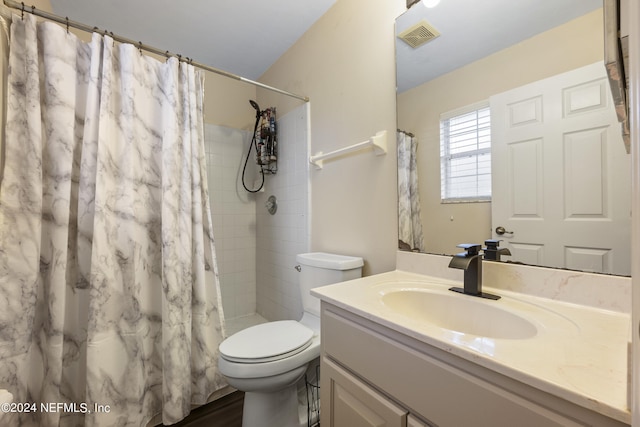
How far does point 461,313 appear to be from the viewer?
86 cm

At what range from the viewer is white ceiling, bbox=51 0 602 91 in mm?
911

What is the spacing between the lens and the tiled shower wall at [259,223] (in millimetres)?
1977

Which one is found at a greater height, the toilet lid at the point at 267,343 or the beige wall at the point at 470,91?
the beige wall at the point at 470,91

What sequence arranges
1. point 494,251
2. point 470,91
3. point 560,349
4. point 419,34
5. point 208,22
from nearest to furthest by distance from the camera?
point 560,349 → point 494,251 → point 470,91 → point 419,34 → point 208,22

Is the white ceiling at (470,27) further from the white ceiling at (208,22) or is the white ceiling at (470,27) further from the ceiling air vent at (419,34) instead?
the white ceiling at (208,22)

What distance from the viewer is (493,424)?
0.50 m

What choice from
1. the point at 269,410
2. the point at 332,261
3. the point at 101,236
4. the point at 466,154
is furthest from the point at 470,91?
the point at 101,236

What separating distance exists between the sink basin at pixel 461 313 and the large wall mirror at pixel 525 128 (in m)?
0.24

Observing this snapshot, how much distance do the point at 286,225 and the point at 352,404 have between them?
1.46 m

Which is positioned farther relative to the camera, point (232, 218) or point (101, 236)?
Result: point (232, 218)

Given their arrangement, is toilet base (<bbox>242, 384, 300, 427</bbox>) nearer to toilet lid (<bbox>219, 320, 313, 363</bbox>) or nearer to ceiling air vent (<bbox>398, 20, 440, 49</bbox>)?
toilet lid (<bbox>219, 320, 313, 363</bbox>)

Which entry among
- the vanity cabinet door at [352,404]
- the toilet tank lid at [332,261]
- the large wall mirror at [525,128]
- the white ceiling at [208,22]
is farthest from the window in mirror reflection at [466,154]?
the white ceiling at [208,22]

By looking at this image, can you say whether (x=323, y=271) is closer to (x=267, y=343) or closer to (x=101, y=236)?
(x=267, y=343)

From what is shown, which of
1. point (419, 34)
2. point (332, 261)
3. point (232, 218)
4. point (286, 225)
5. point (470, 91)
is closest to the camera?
point (470, 91)
